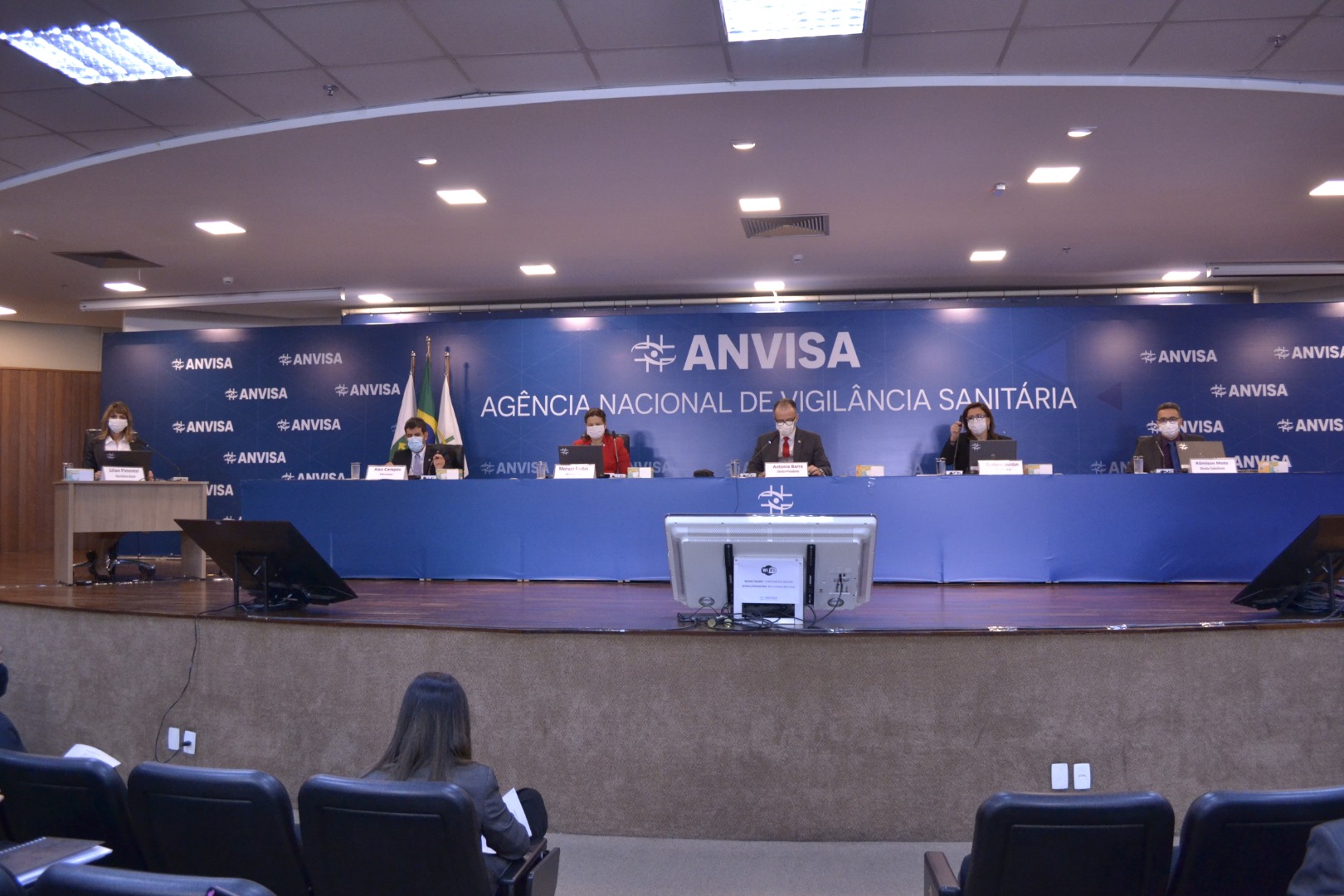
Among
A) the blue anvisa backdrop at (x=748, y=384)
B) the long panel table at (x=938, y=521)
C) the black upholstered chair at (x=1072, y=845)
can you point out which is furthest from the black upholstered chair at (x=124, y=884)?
the blue anvisa backdrop at (x=748, y=384)

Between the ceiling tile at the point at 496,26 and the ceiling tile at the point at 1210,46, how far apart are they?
9.77 ft

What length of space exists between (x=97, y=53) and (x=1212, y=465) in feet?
23.0

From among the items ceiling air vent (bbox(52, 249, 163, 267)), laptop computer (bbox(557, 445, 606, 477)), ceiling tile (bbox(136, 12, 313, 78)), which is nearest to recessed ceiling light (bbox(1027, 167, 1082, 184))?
laptop computer (bbox(557, 445, 606, 477))

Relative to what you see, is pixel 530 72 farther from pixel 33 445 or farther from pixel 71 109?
pixel 33 445

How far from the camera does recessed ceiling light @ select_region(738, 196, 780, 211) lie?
6906 mm

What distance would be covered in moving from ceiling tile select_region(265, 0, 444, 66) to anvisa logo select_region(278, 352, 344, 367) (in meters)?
5.65

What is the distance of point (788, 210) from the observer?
7195 millimetres

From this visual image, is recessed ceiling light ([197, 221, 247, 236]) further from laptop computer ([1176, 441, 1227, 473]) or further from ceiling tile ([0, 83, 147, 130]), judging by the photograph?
laptop computer ([1176, 441, 1227, 473])

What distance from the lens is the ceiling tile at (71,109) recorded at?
516cm

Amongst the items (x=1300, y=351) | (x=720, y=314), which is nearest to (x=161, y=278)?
(x=720, y=314)

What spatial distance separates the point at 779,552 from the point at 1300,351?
820cm

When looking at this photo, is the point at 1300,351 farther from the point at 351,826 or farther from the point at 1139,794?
the point at 351,826

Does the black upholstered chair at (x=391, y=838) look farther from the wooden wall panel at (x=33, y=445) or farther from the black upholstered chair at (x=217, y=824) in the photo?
the wooden wall panel at (x=33, y=445)

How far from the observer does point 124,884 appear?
4.04 ft
